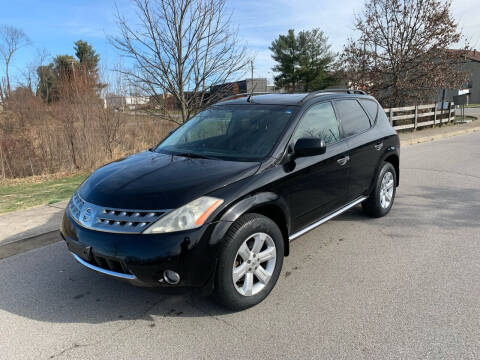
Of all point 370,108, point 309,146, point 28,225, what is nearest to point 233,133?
point 309,146

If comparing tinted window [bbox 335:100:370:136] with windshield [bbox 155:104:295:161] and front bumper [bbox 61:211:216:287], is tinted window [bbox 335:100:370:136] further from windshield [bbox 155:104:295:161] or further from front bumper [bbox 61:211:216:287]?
front bumper [bbox 61:211:216:287]

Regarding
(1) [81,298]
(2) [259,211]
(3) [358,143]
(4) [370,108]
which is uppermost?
Result: (4) [370,108]

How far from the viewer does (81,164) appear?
11.1 meters

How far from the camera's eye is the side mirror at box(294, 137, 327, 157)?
3.23 m

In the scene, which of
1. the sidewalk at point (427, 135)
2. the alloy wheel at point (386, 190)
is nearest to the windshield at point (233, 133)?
the alloy wheel at point (386, 190)

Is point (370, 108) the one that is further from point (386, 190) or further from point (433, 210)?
point (433, 210)

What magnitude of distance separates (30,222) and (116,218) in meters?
3.20

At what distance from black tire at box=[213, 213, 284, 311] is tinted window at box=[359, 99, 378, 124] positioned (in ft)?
8.74

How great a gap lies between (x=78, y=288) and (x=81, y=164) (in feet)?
28.4

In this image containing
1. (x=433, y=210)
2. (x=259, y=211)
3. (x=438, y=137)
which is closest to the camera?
(x=259, y=211)

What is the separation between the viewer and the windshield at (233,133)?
11.3 ft

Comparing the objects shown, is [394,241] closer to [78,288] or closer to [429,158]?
[78,288]

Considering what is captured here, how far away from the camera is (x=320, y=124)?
12.8 feet

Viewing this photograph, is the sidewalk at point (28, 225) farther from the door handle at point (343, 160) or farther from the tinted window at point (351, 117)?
the tinted window at point (351, 117)
